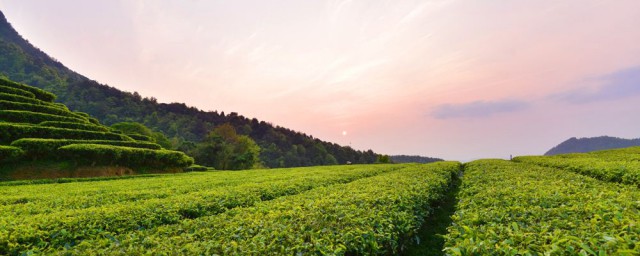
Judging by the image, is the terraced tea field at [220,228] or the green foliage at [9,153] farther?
the green foliage at [9,153]

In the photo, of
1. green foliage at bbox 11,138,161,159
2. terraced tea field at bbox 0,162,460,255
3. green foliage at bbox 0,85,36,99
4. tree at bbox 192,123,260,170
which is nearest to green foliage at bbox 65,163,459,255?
terraced tea field at bbox 0,162,460,255

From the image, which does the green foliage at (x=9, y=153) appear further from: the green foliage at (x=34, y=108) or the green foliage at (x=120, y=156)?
the green foliage at (x=34, y=108)

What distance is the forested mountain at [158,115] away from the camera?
371 feet

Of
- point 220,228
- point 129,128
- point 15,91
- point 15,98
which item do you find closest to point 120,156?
point 15,98

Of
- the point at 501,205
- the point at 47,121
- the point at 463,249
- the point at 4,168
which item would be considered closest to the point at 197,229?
the point at 463,249

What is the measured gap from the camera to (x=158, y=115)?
12756 cm

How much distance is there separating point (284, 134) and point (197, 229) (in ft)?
509

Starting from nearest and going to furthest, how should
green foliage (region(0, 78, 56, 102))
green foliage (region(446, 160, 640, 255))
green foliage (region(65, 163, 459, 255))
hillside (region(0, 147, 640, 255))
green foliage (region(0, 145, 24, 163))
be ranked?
1. green foliage (region(446, 160, 640, 255))
2. hillside (region(0, 147, 640, 255))
3. green foliage (region(65, 163, 459, 255))
4. green foliage (region(0, 145, 24, 163))
5. green foliage (region(0, 78, 56, 102))

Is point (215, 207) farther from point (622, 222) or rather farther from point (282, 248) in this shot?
point (622, 222)

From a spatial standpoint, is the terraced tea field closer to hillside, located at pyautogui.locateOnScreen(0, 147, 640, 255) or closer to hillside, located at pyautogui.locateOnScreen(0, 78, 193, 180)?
hillside, located at pyautogui.locateOnScreen(0, 147, 640, 255)

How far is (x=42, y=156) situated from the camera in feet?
105

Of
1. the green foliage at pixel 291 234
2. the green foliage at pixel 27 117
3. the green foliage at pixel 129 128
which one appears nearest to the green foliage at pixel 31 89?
the green foliage at pixel 27 117

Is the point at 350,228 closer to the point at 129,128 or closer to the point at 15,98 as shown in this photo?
the point at 15,98

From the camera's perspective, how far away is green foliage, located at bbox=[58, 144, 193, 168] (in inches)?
1277
